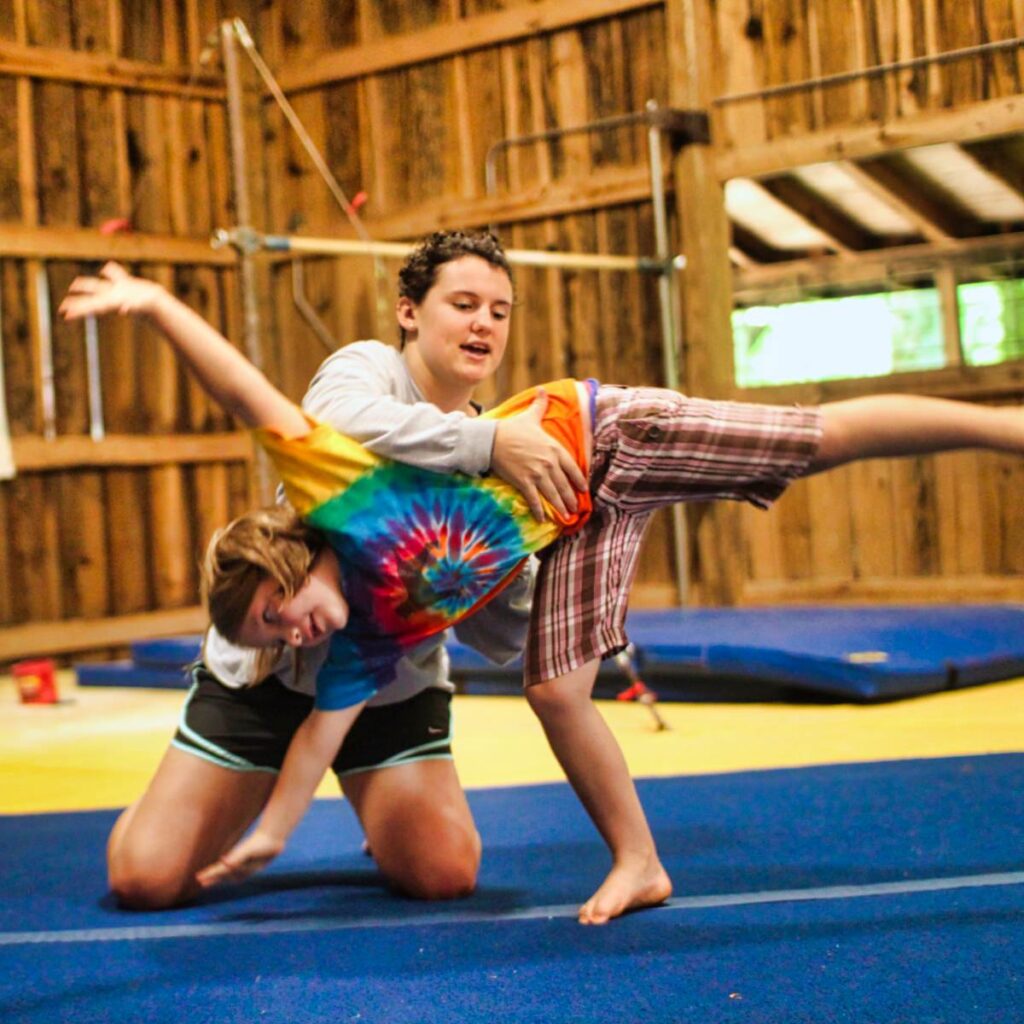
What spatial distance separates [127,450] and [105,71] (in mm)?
1655

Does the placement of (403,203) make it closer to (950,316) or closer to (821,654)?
(950,316)

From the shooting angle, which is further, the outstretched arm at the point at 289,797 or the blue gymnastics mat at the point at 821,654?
the blue gymnastics mat at the point at 821,654

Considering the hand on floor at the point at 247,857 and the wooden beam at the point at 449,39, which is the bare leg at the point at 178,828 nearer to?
the hand on floor at the point at 247,857

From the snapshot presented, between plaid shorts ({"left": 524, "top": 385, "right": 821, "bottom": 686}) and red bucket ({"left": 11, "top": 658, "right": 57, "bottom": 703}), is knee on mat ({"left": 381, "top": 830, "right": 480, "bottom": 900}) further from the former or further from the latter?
red bucket ({"left": 11, "top": 658, "right": 57, "bottom": 703})

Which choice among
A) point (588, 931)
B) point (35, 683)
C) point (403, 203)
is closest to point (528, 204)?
point (403, 203)

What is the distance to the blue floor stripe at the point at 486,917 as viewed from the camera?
188 cm

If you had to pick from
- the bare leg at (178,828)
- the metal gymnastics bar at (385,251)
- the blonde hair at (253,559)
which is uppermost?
the metal gymnastics bar at (385,251)

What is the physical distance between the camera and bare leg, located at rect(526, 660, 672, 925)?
185cm

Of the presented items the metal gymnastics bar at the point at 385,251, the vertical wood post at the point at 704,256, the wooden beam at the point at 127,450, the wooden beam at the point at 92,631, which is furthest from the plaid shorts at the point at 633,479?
the wooden beam at the point at 127,450

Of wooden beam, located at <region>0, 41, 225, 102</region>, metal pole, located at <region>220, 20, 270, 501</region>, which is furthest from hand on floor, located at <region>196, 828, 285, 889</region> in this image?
wooden beam, located at <region>0, 41, 225, 102</region>

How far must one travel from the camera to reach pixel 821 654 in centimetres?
368

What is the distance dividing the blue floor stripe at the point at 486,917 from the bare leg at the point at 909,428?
58 centimetres

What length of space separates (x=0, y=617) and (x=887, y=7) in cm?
421

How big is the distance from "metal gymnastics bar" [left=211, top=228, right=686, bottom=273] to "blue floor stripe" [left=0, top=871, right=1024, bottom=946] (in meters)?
2.40
